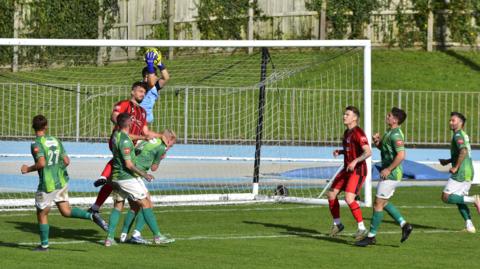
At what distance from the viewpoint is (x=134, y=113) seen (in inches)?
581

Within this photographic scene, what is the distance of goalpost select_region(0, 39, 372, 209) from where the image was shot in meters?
22.4

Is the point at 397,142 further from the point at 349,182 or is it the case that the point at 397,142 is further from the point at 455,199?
the point at 455,199

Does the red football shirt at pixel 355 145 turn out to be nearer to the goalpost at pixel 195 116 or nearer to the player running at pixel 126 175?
the player running at pixel 126 175

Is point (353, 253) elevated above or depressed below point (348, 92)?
below

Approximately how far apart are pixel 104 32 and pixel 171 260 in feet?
88.7

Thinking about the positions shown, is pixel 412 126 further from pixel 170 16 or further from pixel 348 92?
pixel 170 16

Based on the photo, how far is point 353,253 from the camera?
13.1 metres

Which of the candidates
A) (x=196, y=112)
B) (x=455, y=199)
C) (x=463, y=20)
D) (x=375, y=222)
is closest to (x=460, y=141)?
(x=455, y=199)

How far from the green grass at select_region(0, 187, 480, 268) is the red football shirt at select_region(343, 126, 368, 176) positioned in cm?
89

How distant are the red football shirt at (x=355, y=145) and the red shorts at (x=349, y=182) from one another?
0.23 feet

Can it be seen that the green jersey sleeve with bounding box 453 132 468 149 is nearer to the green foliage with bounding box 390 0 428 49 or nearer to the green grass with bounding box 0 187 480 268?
the green grass with bounding box 0 187 480 268

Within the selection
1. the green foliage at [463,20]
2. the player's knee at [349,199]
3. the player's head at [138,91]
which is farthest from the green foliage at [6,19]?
the player's knee at [349,199]

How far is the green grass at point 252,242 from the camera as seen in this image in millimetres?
12211

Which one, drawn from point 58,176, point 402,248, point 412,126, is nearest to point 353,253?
point 402,248
